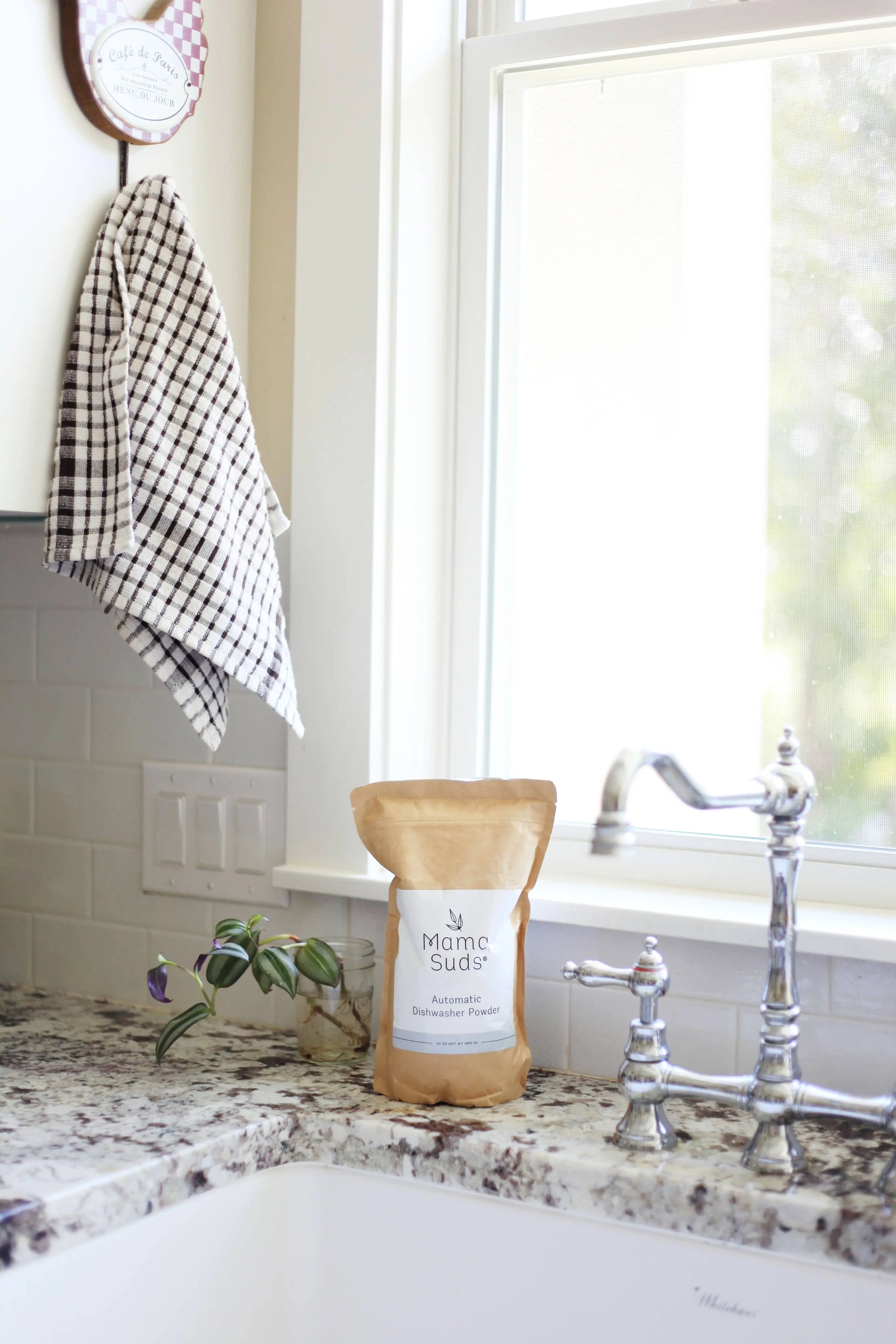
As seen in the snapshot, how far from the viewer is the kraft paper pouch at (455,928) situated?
1.02 m

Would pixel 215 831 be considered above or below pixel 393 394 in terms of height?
below

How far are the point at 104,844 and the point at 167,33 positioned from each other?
798mm

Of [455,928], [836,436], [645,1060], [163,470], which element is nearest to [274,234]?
[163,470]

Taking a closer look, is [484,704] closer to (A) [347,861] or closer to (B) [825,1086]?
(A) [347,861]

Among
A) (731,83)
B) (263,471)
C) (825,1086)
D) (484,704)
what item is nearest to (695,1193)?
(825,1086)

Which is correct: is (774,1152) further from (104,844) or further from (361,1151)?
(104,844)

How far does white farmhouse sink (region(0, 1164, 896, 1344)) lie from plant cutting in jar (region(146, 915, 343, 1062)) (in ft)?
0.54

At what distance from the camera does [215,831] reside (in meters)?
Result: 1.29

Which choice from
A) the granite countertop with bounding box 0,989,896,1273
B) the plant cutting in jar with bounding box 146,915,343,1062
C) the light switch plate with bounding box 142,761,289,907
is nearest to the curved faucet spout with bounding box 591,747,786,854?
the granite countertop with bounding box 0,989,896,1273

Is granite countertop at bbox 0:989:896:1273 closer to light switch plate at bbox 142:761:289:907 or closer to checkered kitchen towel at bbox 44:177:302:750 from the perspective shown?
light switch plate at bbox 142:761:289:907

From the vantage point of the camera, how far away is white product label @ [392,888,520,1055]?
1.02 meters

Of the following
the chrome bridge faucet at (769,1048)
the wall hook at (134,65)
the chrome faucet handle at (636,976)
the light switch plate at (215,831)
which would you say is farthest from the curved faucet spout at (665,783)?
the wall hook at (134,65)

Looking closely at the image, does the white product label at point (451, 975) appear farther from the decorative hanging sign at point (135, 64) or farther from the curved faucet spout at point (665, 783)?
the decorative hanging sign at point (135, 64)

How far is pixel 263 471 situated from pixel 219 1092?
0.55 m
